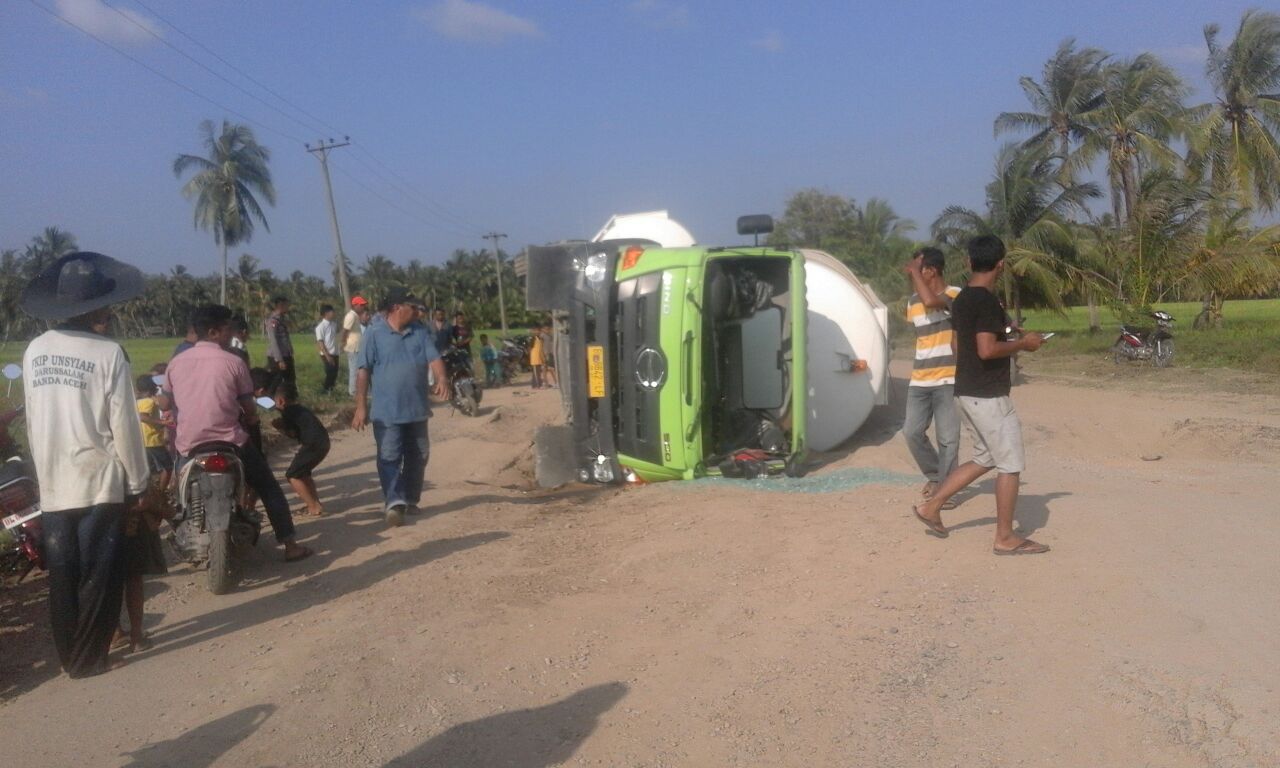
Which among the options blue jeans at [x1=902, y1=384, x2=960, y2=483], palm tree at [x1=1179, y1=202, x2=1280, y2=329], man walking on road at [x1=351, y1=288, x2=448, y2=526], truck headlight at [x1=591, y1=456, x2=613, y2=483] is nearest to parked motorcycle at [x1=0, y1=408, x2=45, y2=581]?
man walking on road at [x1=351, y1=288, x2=448, y2=526]

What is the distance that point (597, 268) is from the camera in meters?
8.55

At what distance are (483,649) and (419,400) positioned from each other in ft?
9.94

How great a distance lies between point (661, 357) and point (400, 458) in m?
2.29

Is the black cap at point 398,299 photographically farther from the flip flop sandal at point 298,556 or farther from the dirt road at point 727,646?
the flip flop sandal at point 298,556

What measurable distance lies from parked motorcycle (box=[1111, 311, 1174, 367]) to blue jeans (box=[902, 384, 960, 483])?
15931mm

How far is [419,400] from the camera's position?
7.32m

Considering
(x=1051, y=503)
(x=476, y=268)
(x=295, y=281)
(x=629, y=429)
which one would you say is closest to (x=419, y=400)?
(x=629, y=429)

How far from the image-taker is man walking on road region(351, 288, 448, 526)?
7238 mm

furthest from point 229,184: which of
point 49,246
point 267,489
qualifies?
point 267,489

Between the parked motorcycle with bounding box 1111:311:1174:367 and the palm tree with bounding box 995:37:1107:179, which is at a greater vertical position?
the palm tree with bounding box 995:37:1107:179

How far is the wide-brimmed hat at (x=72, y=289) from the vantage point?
4.62 metres

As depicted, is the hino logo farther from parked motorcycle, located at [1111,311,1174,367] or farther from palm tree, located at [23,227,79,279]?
palm tree, located at [23,227,79,279]

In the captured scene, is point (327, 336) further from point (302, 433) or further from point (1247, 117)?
point (1247, 117)

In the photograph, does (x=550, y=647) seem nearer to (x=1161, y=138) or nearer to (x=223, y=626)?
(x=223, y=626)
